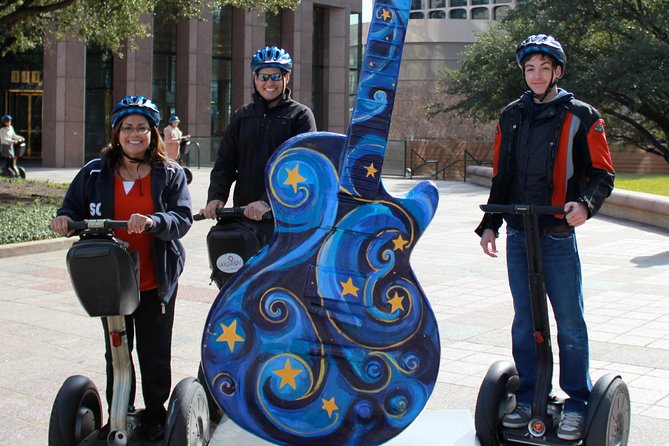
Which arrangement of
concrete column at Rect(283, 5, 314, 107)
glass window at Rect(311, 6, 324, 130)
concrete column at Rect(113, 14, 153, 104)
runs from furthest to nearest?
glass window at Rect(311, 6, 324, 130)
concrete column at Rect(283, 5, 314, 107)
concrete column at Rect(113, 14, 153, 104)

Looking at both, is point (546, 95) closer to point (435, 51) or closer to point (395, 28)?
point (395, 28)

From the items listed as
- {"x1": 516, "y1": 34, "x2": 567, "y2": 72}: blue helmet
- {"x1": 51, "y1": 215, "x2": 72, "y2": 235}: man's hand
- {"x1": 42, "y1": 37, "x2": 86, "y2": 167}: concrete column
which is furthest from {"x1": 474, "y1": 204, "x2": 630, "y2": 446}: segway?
{"x1": 42, "y1": 37, "x2": 86, "y2": 167}: concrete column

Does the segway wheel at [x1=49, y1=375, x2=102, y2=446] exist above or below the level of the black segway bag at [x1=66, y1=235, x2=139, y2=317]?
below

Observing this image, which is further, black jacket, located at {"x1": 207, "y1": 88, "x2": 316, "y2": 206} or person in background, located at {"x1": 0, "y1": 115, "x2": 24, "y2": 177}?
person in background, located at {"x1": 0, "y1": 115, "x2": 24, "y2": 177}

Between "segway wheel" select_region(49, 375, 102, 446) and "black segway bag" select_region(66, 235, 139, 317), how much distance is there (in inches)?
17.4

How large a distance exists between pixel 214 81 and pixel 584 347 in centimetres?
3377

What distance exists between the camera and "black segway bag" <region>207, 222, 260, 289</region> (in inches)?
181

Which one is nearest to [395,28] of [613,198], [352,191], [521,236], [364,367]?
[352,191]

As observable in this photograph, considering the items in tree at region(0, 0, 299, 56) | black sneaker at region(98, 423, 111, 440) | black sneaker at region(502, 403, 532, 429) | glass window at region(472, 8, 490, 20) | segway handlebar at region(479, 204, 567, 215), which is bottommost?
black sneaker at region(98, 423, 111, 440)

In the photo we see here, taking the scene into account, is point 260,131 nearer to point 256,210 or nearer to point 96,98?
point 256,210

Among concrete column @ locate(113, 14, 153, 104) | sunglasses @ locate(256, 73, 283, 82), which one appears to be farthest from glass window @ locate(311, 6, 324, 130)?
sunglasses @ locate(256, 73, 283, 82)

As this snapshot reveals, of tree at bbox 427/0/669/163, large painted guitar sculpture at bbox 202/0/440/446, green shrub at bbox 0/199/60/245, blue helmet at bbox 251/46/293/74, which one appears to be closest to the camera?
large painted guitar sculpture at bbox 202/0/440/446

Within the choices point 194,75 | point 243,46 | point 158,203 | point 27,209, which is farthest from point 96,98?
point 158,203

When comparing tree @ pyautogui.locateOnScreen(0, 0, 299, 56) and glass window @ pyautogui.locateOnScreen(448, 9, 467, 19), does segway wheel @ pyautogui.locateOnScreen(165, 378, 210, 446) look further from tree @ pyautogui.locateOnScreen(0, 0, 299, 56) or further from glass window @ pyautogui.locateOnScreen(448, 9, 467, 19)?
glass window @ pyautogui.locateOnScreen(448, 9, 467, 19)
